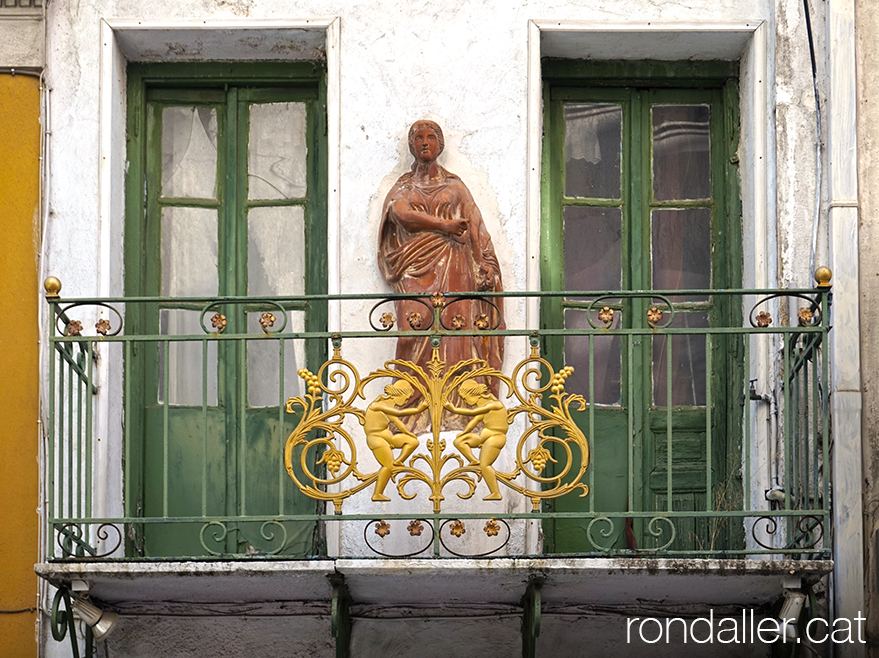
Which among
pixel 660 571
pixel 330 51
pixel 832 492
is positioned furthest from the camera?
pixel 330 51

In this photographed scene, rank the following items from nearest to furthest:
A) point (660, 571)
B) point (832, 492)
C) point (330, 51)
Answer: point (660, 571) → point (832, 492) → point (330, 51)

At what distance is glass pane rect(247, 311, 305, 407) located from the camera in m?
8.59

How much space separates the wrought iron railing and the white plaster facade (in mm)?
110

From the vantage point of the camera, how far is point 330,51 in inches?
338

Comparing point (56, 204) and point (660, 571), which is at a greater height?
point (56, 204)

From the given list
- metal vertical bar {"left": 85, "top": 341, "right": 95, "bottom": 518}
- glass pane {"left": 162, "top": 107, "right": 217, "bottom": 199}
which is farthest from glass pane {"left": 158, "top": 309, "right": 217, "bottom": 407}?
metal vertical bar {"left": 85, "top": 341, "right": 95, "bottom": 518}

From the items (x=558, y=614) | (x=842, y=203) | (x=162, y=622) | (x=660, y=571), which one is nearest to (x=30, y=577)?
(x=162, y=622)

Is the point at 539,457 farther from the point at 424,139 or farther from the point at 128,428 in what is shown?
the point at 128,428

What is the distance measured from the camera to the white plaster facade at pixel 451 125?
8.14m

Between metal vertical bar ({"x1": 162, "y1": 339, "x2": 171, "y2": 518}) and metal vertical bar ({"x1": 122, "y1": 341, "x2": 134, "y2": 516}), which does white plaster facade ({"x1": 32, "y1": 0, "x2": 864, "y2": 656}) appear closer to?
metal vertical bar ({"x1": 122, "y1": 341, "x2": 134, "y2": 516})

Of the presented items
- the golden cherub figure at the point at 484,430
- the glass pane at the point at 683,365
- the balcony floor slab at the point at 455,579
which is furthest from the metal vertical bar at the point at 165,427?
the glass pane at the point at 683,365

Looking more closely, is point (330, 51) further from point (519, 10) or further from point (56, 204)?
point (56, 204)

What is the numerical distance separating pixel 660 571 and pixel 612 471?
1.16 m
